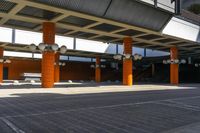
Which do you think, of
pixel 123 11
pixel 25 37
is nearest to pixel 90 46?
pixel 25 37

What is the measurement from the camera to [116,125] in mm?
7461

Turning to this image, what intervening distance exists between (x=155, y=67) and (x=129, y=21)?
34939 millimetres

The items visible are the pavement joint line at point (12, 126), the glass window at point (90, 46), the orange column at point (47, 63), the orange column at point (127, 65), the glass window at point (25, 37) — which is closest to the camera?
the pavement joint line at point (12, 126)

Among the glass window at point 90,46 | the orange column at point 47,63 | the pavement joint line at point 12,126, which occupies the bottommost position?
the pavement joint line at point 12,126

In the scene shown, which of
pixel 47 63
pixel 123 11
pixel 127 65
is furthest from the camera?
pixel 127 65

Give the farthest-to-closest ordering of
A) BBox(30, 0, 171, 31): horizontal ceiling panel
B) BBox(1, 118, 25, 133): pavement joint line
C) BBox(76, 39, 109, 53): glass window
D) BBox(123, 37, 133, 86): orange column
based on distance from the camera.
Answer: BBox(76, 39, 109, 53): glass window, BBox(123, 37, 133, 86): orange column, BBox(30, 0, 171, 31): horizontal ceiling panel, BBox(1, 118, 25, 133): pavement joint line

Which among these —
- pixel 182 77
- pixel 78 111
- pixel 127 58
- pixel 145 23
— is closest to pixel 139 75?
pixel 182 77

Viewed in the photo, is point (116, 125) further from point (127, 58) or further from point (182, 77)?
point (182, 77)

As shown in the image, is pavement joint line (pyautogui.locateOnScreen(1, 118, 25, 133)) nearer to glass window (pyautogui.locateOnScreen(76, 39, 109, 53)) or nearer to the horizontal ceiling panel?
the horizontal ceiling panel

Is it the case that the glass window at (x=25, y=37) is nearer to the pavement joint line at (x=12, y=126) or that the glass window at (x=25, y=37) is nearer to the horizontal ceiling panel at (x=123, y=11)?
the horizontal ceiling panel at (x=123, y=11)

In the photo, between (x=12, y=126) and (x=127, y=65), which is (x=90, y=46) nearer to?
(x=127, y=65)

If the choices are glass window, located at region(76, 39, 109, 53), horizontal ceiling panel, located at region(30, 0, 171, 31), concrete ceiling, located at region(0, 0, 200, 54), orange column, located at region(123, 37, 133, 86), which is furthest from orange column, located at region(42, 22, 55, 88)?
glass window, located at region(76, 39, 109, 53)

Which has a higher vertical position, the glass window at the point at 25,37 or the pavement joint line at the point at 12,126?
the glass window at the point at 25,37

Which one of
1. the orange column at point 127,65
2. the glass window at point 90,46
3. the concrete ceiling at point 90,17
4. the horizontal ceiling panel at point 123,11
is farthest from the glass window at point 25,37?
the horizontal ceiling panel at point 123,11
